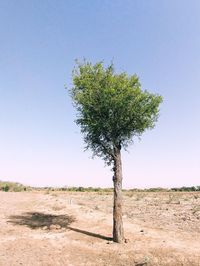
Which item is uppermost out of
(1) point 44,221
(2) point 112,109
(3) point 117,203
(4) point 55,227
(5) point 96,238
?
(2) point 112,109

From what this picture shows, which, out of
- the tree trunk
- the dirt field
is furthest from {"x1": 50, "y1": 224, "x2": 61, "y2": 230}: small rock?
the tree trunk

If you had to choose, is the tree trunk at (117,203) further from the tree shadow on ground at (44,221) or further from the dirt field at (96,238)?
the tree shadow on ground at (44,221)

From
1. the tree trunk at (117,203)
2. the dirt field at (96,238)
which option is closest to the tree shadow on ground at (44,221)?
the dirt field at (96,238)

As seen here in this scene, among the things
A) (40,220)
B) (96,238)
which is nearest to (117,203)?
(96,238)

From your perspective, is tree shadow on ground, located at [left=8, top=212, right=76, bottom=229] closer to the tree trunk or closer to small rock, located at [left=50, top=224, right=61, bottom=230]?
small rock, located at [left=50, top=224, right=61, bottom=230]

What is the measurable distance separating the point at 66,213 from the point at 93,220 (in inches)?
227

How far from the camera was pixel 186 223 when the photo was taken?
28.1 m

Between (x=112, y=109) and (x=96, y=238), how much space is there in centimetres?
961

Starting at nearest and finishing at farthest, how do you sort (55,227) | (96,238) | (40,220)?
(96,238) < (55,227) < (40,220)

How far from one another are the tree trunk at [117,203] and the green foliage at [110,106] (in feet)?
2.35

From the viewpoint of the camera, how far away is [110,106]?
24.0 m

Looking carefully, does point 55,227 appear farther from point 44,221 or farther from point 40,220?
point 40,220

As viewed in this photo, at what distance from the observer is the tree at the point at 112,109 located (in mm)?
23844

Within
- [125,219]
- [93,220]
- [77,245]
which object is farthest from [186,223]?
[77,245]
